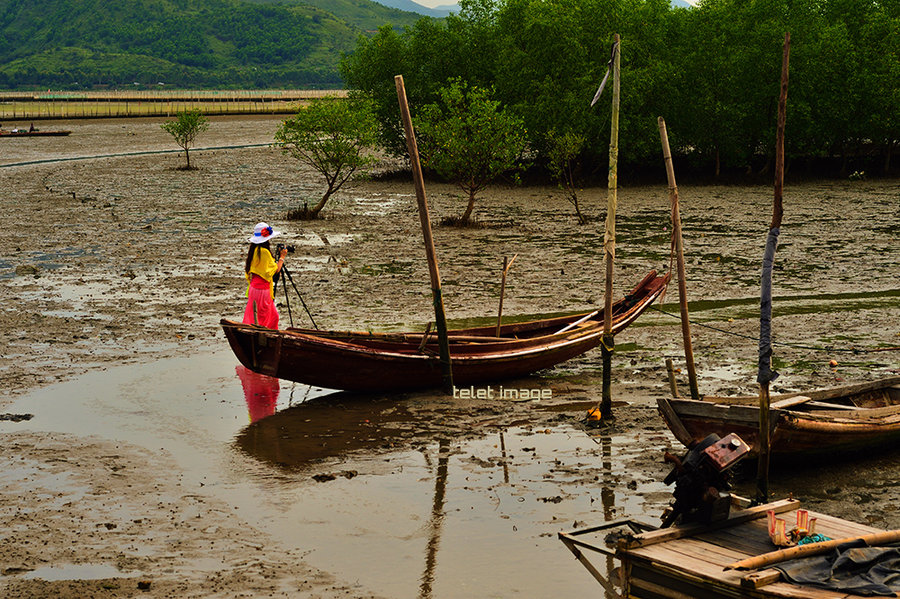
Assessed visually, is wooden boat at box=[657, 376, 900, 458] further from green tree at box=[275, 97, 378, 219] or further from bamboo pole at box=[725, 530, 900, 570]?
green tree at box=[275, 97, 378, 219]

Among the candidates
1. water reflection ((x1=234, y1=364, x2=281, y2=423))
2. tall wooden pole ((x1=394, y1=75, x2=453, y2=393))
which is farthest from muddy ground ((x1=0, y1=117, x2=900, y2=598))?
water reflection ((x1=234, y1=364, x2=281, y2=423))

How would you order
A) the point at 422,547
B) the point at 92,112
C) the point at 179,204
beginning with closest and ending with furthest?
the point at 422,547, the point at 179,204, the point at 92,112

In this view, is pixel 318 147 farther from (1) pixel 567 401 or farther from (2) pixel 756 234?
(1) pixel 567 401

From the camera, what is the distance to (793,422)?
956cm

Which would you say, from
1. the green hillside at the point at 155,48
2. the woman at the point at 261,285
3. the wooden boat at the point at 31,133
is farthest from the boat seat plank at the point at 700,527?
the green hillside at the point at 155,48

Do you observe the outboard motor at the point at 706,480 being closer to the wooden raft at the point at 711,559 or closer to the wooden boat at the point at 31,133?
the wooden raft at the point at 711,559

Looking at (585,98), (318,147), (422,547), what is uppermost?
(585,98)

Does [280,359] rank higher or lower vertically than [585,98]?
lower

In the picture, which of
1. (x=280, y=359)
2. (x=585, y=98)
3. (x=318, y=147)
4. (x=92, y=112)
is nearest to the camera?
(x=280, y=359)

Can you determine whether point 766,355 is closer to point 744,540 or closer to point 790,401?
point 790,401

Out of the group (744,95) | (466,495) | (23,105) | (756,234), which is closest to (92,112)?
(23,105)

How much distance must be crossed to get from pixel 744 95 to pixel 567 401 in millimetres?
29826

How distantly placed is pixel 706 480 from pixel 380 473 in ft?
14.6

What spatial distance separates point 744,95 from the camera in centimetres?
3956
